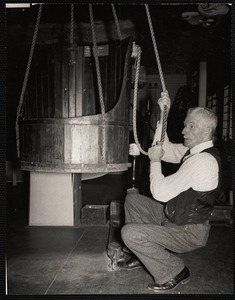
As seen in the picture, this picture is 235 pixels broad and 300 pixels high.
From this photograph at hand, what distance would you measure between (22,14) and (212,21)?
10.8 feet

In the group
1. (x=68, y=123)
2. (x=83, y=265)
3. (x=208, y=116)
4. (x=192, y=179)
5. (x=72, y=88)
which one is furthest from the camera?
(x=83, y=265)

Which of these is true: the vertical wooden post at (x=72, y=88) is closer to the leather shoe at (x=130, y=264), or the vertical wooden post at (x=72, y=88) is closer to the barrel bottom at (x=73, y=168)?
the barrel bottom at (x=73, y=168)

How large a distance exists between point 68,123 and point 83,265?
60.8 inches

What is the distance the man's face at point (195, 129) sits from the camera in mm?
2650

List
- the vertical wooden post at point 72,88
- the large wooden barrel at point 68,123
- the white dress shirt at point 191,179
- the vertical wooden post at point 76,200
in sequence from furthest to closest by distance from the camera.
→ the vertical wooden post at point 76,200, the vertical wooden post at point 72,88, the large wooden barrel at point 68,123, the white dress shirt at point 191,179

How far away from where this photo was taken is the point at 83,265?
3182 millimetres

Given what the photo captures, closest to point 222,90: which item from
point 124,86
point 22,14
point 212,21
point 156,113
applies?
point 156,113

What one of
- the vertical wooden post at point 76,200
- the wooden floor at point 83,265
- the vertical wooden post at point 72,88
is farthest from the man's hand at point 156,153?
the vertical wooden post at point 76,200

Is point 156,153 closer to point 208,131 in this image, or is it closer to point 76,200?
point 208,131

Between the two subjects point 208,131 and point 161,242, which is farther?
point 208,131

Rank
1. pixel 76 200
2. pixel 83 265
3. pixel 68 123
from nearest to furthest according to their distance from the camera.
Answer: pixel 68 123, pixel 83 265, pixel 76 200

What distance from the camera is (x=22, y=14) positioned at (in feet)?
16.9

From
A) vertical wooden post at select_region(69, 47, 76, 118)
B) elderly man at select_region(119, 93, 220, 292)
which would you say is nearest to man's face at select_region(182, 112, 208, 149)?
elderly man at select_region(119, 93, 220, 292)

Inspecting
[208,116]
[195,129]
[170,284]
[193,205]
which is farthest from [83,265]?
[208,116]
